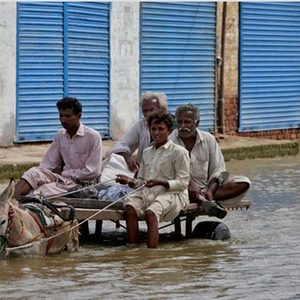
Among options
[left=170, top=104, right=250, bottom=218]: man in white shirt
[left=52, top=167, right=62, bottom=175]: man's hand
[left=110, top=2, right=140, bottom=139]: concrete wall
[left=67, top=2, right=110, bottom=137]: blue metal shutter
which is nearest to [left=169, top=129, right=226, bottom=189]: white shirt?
[left=170, top=104, right=250, bottom=218]: man in white shirt

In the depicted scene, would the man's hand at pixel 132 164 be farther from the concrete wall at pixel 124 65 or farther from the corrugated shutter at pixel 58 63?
the concrete wall at pixel 124 65

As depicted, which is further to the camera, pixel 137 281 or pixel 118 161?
pixel 118 161

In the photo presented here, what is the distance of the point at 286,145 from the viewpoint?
19.8 m

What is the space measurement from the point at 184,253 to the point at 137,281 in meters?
1.36

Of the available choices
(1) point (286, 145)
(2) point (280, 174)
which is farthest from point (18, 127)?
(1) point (286, 145)

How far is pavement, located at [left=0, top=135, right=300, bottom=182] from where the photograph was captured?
14817mm

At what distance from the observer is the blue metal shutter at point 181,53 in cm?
1912

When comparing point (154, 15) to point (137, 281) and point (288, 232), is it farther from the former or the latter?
point (137, 281)

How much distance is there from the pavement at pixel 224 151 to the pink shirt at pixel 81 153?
4.92 meters

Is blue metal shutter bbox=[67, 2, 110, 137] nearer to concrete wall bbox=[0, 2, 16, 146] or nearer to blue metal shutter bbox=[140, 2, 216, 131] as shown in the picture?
blue metal shutter bbox=[140, 2, 216, 131]

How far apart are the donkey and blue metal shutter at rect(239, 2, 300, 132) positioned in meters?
12.3

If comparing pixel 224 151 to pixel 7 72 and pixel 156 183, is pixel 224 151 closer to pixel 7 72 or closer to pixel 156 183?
pixel 7 72

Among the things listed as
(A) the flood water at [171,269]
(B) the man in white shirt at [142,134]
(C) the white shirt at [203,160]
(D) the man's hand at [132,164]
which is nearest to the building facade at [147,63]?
(A) the flood water at [171,269]

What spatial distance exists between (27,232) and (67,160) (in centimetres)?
151
